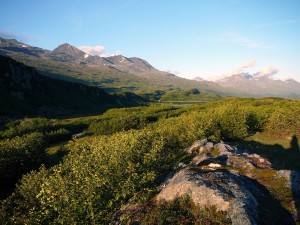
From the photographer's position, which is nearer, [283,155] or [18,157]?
[283,155]

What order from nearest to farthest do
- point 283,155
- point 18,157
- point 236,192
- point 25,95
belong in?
point 236,192, point 283,155, point 18,157, point 25,95

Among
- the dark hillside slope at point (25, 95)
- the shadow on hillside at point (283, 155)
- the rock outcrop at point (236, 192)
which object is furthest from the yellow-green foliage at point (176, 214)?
the dark hillside slope at point (25, 95)

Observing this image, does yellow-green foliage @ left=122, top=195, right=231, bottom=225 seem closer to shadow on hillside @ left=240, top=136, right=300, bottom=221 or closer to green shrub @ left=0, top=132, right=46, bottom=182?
shadow on hillside @ left=240, top=136, right=300, bottom=221

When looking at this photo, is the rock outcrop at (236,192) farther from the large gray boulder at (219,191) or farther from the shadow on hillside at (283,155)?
the shadow on hillside at (283,155)

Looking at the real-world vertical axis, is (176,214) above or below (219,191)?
below

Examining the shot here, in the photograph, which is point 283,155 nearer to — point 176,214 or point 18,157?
point 176,214

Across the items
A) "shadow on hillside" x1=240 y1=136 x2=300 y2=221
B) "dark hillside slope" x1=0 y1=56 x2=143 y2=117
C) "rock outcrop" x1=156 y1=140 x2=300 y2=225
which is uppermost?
"rock outcrop" x1=156 y1=140 x2=300 y2=225

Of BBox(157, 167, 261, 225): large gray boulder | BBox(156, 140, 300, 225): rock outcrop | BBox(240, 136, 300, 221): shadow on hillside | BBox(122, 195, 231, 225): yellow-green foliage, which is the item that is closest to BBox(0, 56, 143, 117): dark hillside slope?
BBox(240, 136, 300, 221): shadow on hillside

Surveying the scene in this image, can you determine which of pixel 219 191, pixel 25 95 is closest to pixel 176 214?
pixel 219 191

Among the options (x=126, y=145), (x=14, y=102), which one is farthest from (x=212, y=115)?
(x=14, y=102)

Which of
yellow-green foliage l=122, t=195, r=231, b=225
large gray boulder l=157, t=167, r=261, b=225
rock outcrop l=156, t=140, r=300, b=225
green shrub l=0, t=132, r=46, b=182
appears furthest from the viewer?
green shrub l=0, t=132, r=46, b=182

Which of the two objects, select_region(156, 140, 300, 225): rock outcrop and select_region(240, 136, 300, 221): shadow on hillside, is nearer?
select_region(156, 140, 300, 225): rock outcrop

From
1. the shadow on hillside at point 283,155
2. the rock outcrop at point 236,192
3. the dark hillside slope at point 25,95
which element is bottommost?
the dark hillside slope at point 25,95

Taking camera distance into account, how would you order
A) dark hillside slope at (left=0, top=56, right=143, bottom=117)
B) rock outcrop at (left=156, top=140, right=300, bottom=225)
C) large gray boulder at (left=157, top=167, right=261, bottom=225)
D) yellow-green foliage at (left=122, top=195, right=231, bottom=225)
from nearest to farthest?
large gray boulder at (left=157, top=167, right=261, bottom=225) < yellow-green foliage at (left=122, top=195, right=231, bottom=225) < rock outcrop at (left=156, top=140, right=300, bottom=225) < dark hillside slope at (left=0, top=56, right=143, bottom=117)
